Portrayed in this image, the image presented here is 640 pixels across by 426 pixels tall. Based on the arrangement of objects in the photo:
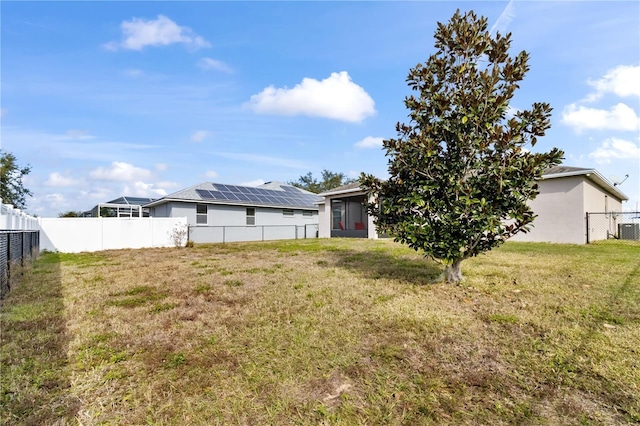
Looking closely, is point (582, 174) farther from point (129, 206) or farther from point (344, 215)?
point (129, 206)

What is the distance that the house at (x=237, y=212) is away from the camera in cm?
1745

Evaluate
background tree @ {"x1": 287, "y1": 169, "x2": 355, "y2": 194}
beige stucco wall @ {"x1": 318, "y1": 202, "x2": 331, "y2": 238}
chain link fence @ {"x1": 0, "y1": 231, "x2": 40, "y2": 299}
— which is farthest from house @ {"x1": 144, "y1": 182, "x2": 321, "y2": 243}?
background tree @ {"x1": 287, "y1": 169, "x2": 355, "y2": 194}

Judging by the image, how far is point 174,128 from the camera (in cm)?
1619

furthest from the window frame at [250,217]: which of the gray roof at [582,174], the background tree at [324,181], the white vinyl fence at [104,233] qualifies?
the background tree at [324,181]

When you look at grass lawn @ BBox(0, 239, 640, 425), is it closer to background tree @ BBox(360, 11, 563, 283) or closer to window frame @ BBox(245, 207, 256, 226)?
background tree @ BBox(360, 11, 563, 283)

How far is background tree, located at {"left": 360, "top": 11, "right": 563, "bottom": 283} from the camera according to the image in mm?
4496

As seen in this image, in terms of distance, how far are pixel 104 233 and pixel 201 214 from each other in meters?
5.30

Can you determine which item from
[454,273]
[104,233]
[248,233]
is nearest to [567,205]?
[454,273]

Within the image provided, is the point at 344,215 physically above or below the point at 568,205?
below

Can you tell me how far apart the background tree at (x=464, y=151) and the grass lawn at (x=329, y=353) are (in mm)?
992

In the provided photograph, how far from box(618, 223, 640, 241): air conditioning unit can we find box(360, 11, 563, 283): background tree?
14088mm

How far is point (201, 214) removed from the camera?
17984 millimetres

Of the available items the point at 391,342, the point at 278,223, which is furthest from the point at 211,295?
the point at 278,223

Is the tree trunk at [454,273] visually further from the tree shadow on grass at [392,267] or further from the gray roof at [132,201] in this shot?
the gray roof at [132,201]
